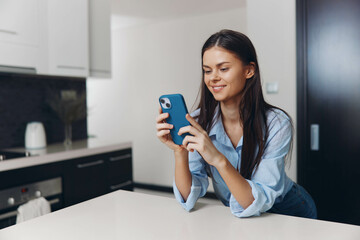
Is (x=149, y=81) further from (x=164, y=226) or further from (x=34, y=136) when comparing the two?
(x=164, y=226)

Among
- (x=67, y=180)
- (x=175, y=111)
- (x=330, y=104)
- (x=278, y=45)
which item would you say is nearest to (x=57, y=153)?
(x=67, y=180)

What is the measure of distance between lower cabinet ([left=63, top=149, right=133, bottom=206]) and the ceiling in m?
1.95

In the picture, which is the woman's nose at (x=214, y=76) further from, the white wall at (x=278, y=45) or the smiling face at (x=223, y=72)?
the white wall at (x=278, y=45)

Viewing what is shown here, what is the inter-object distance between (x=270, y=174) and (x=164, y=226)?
400 millimetres

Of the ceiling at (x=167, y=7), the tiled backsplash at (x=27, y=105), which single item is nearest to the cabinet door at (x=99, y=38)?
the tiled backsplash at (x=27, y=105)

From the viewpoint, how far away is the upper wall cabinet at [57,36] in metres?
2.32

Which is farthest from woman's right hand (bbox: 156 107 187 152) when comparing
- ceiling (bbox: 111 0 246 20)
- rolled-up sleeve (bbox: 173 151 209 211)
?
ceiling (bbox: 111 0 246 20)

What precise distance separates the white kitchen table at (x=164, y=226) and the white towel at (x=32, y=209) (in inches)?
45.6

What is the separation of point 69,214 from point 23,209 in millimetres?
1219

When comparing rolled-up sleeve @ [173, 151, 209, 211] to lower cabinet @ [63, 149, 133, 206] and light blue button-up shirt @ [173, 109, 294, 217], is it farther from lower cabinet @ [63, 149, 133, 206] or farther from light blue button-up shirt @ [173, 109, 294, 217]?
lower cabinet @ [63, 149, 133, 206]

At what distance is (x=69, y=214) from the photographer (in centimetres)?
112

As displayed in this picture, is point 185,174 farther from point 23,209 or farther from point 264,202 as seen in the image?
point 23,209

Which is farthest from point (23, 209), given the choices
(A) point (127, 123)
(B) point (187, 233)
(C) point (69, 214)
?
(A) point (127, 123)

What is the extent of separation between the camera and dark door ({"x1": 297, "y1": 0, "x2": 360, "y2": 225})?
8.10 ft
